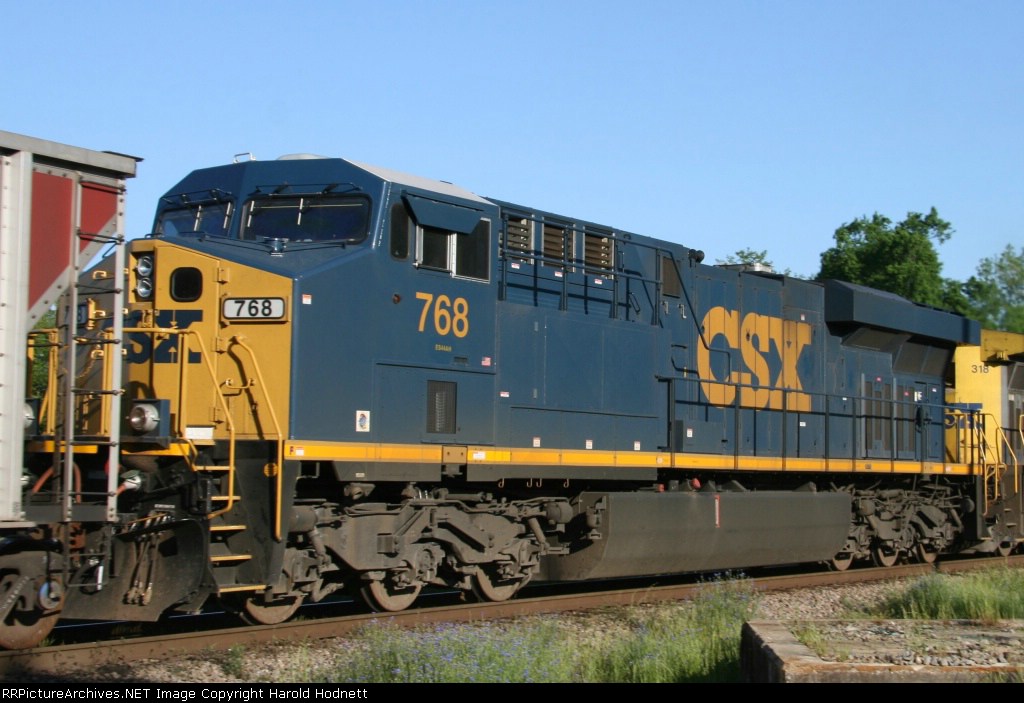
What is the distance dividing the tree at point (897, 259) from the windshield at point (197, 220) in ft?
99.4

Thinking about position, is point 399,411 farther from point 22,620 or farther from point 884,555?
point 884,555

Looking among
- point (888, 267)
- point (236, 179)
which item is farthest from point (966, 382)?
point (888, 267)

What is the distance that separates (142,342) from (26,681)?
3053 millimetres

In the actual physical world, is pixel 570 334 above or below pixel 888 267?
below

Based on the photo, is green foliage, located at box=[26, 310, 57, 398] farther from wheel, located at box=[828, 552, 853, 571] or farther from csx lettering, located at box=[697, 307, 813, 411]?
wheel, located at box=[828, 552, 853, 571]

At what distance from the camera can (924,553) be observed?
17453 millimetres

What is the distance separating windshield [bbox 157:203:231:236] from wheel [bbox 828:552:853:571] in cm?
987

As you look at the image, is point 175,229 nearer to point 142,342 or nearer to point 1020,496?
point 142,342

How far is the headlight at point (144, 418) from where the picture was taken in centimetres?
831

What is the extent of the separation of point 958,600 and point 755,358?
489 cm

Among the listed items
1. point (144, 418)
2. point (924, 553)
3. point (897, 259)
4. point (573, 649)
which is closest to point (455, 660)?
point (573, 649)

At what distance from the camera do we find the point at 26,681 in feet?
22.9

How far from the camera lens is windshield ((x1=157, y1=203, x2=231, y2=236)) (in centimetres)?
1023

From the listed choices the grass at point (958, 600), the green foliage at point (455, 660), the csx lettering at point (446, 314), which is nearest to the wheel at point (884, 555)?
the grass at point (958, 600)
